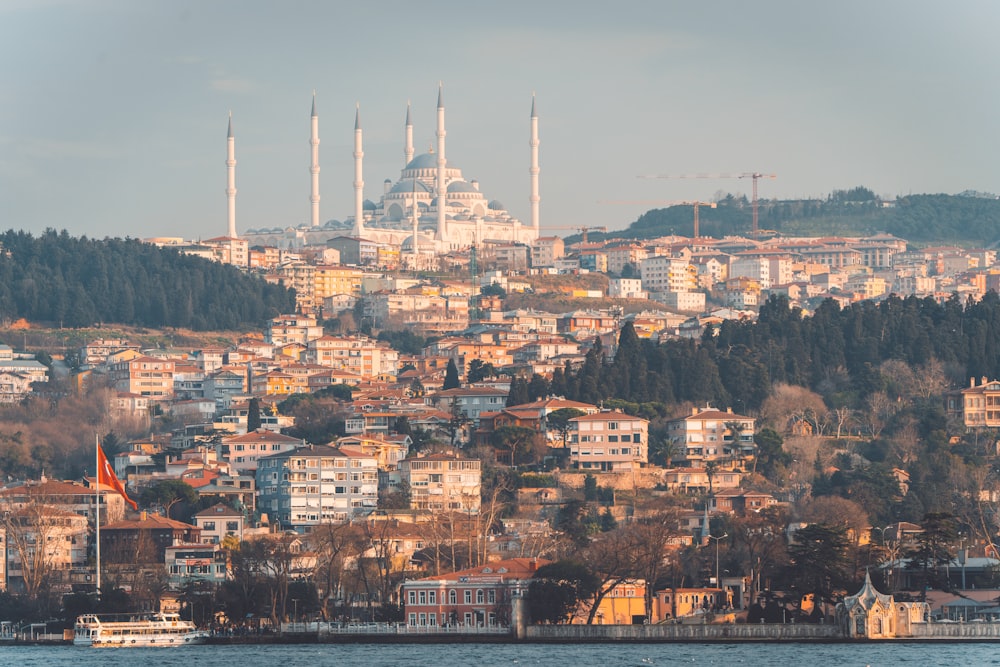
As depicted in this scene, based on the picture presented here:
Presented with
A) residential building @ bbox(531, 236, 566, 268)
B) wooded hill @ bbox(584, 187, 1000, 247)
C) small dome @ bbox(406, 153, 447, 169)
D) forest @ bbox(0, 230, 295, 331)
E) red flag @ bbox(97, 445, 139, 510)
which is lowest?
red flag @ bbox(97, 445, 139, 510)

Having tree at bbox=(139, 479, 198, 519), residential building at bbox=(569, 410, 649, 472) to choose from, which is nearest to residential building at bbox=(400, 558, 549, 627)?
tree at bbox=(139, 479, 198, 519)

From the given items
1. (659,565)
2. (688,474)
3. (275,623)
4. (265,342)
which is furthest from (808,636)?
(265,342)

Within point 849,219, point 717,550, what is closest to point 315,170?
point 849,219

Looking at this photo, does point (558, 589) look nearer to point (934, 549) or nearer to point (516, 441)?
point (934, 549)

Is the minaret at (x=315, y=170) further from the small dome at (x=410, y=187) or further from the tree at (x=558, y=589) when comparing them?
the tree at (x=558, y=589)

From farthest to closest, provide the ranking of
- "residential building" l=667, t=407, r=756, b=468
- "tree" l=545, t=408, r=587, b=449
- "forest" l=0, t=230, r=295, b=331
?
"forest" l=0, t=230, r=295, b=331, "tree" l=545, t=408, r=587, b=449, "residential building" l=667, t=407, r=756, b=468

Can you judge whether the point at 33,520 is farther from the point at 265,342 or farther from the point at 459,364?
the point at 265,342

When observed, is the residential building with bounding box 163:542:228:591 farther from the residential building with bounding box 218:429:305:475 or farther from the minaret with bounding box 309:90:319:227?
the minaret with bounding box 309:90:319:227
